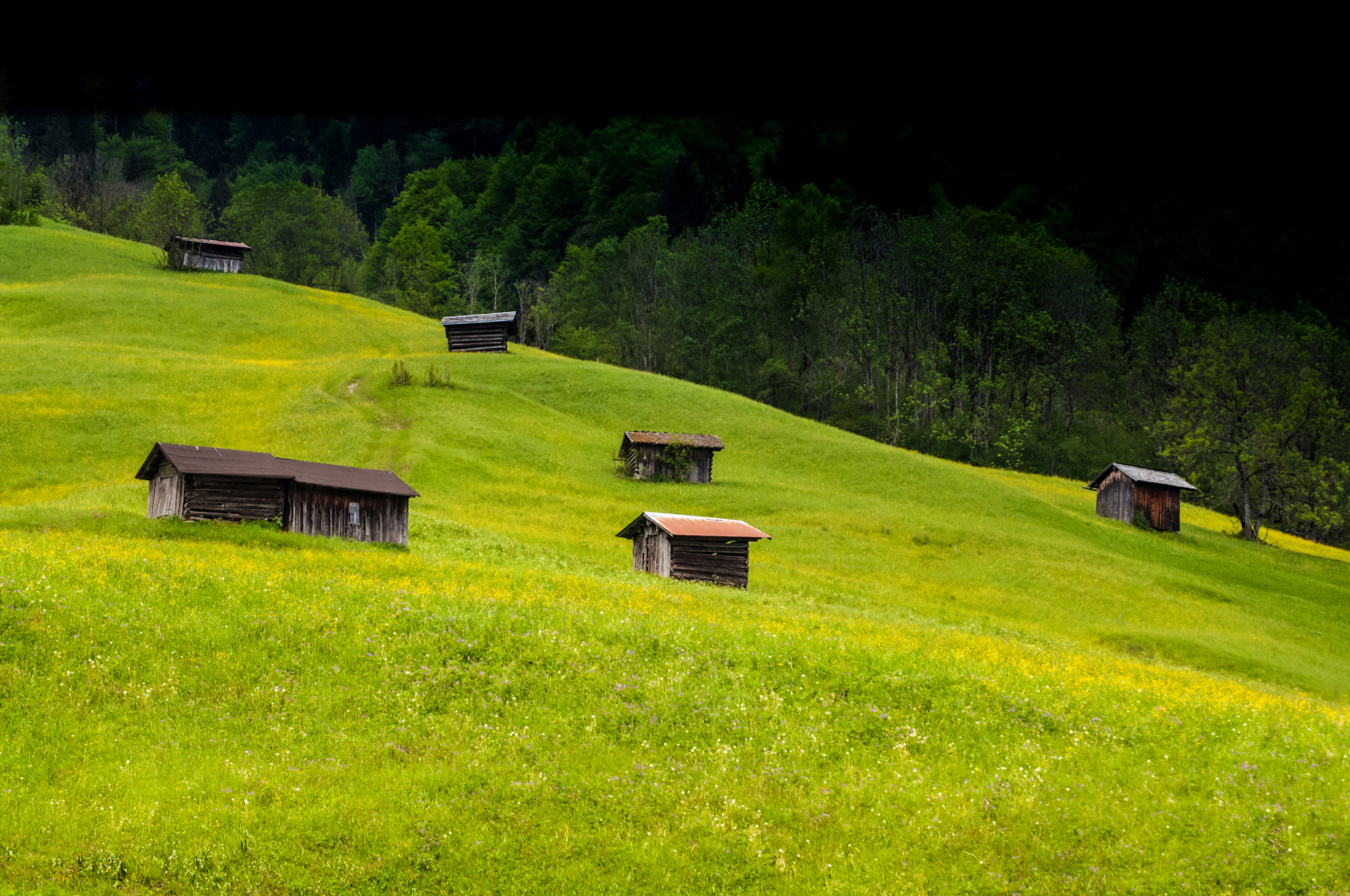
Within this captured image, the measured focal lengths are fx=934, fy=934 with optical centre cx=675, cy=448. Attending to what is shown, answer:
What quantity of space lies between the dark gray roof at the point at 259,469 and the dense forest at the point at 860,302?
203ft

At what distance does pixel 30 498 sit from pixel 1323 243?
561 feet

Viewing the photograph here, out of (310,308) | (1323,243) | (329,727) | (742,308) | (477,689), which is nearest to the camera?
(329,727)

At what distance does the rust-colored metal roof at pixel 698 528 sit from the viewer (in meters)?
39.7

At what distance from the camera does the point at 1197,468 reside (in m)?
78.6

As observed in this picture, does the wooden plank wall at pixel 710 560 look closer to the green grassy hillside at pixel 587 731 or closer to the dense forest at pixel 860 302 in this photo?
the green grassy hillside at pixel 587 731

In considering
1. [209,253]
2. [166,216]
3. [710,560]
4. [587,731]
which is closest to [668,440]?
[710,560]

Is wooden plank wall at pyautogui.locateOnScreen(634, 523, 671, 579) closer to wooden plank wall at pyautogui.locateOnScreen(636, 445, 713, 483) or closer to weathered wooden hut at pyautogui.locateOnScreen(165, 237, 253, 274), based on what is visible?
wooden plank wall at pyautogui.locateOnScreen(636, 445, 713, 483)

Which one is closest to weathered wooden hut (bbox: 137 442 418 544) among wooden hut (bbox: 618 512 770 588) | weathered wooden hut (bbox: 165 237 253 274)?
wooden hut (bbox: 618 512 770 588)

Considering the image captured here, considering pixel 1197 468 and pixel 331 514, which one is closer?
pixel 331 514

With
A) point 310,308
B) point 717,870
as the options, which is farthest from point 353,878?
point 310,308

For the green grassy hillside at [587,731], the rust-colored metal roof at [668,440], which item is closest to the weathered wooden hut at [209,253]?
the rust-colored metal roof at [668,440]

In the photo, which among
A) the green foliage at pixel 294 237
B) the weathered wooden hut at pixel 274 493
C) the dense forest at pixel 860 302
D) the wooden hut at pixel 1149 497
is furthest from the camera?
the green foliage at pixel 294 237

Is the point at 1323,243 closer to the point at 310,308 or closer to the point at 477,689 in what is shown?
the point at 310,308

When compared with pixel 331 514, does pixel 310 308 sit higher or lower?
higher
